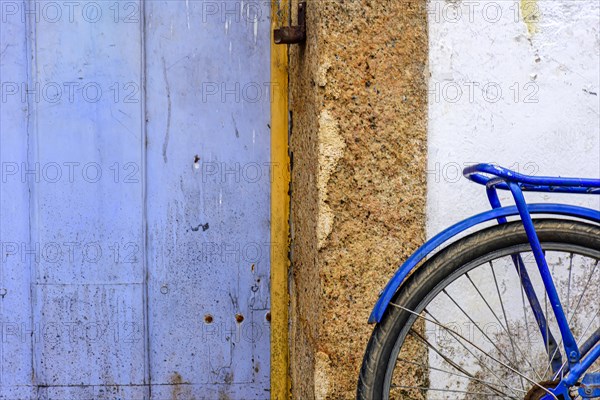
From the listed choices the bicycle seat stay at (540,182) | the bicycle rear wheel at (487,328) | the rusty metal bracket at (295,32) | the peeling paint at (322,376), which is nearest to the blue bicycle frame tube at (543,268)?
the bicycle seat stay at (540,182)

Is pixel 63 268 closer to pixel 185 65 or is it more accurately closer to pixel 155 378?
pixel 155 378

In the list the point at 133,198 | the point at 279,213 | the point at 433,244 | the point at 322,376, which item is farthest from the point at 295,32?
the point at 322,376

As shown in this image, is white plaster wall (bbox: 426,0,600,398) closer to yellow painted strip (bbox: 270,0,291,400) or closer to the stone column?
the stone column

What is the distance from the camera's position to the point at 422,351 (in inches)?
103

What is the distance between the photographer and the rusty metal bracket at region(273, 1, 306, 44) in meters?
2.66

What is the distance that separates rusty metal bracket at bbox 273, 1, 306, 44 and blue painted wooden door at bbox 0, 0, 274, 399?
10.2 inches

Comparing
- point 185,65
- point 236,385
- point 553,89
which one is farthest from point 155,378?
point 553,89

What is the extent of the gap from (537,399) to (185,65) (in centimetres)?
162

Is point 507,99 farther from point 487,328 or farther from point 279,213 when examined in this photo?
point 279,213

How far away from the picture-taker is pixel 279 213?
2979mm

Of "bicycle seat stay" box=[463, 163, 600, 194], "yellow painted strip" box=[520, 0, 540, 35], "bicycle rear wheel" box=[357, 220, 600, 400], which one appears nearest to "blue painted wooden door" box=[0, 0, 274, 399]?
"bicycle rear wheel" box=[357, 220, 600, 400]

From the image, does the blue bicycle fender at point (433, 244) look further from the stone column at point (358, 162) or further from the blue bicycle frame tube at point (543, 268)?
the stone column at point (358, 162)

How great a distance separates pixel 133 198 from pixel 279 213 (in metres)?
0.51

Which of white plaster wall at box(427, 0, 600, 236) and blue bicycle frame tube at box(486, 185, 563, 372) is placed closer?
blue bicycle frame tube at box(486, 185, 563, 372)
